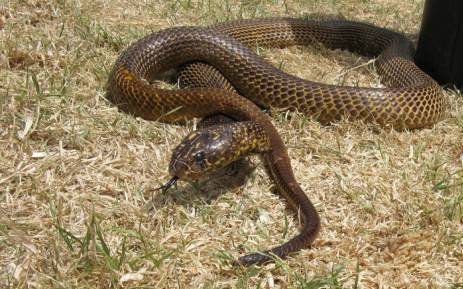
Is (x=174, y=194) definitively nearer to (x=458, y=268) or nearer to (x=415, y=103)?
(x=458, y=268)

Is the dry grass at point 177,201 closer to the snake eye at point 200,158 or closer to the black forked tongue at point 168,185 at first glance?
the black forked tongue at point 168,185

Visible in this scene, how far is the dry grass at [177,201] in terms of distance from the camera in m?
3.08

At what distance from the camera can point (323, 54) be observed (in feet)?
21.6

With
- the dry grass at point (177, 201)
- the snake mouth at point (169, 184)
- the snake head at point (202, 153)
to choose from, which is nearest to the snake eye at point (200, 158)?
the snake head at point (202, 153)

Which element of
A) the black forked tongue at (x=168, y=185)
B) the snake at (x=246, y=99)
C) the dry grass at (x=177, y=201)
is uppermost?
the snake at (x=246, y=99)

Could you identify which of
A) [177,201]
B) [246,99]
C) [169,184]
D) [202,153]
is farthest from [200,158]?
[246,99]

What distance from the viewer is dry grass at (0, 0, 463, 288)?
10.1 ft

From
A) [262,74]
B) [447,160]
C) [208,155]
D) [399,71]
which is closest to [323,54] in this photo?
[399,71]

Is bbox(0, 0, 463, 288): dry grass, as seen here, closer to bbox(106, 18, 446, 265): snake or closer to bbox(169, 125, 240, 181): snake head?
bbox(106, 18, 446, 265): snake

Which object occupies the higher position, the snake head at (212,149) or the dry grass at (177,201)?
the snake head at (212,149)

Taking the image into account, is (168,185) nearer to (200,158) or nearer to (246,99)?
(200,158)

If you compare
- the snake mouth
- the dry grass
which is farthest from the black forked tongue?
the dry grass

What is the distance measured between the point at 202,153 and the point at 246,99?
4.07 feet

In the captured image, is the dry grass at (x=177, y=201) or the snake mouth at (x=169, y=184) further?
the snake mouth at (x=169, y=184)
